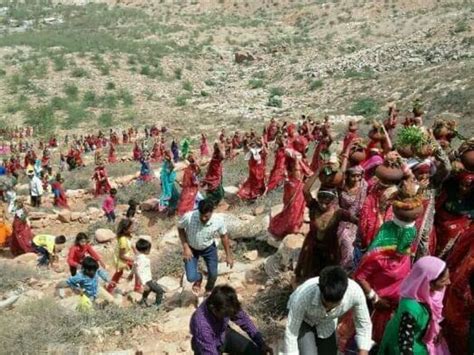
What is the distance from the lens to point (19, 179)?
50.7 feet

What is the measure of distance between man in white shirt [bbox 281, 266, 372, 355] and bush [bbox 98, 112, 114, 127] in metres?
19.7

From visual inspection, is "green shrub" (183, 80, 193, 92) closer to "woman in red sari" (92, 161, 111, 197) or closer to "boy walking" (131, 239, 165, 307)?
"woman in red sari" (92, 161, 111, 197)

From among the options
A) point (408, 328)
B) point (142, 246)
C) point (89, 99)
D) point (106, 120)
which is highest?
point (408, 328)

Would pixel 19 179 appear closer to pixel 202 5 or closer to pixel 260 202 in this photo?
pixel 260 202

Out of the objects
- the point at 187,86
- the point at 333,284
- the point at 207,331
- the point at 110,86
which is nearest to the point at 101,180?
the point at 207,331

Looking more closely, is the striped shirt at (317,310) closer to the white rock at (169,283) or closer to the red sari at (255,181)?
the white rock at (169,283)

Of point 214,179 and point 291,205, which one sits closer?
point 291,205

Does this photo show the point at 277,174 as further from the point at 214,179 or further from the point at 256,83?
the point at 256,83

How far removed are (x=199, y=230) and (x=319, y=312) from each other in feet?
7.06

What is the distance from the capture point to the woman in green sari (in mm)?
2822

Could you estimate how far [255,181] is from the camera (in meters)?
9.80

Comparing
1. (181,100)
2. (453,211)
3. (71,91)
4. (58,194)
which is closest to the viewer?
(453,211)

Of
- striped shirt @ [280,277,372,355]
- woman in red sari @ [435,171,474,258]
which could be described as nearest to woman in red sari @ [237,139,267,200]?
woman in red sari @ [435,171,474,258]

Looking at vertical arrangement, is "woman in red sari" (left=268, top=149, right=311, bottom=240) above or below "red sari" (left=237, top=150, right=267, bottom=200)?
above
